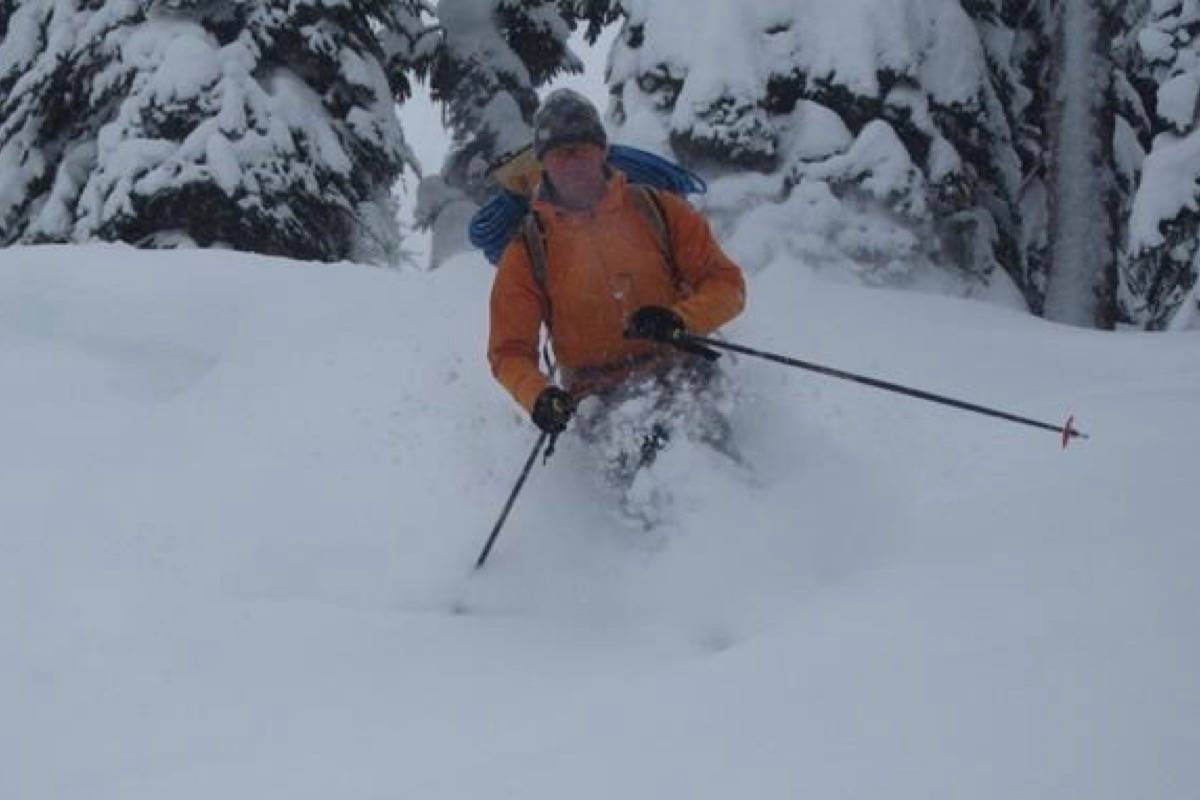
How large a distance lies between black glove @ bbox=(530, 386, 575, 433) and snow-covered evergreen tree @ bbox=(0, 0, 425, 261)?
25.9 feet

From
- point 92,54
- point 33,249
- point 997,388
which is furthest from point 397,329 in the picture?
point 92,54

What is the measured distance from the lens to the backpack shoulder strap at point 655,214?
598 centimetres

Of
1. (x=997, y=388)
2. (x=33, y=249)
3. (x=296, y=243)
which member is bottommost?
(x=296, y=243)

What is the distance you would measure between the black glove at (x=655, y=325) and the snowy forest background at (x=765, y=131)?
4.85 meters

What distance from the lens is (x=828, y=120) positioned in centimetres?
1057

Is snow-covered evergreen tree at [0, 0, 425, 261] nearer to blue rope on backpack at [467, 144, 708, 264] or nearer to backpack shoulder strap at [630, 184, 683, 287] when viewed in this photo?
blue rope on backpack at [467, 144, 708, 264]

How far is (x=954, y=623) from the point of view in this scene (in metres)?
4.26

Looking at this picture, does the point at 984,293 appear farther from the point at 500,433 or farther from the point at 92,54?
the point at 92,54

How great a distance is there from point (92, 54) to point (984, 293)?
28.9 feet

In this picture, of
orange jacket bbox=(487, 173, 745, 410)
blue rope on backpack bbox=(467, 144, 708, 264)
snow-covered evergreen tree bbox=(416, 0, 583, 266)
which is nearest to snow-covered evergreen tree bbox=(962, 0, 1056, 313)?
blue rope on backpack bbox=(467, 144, 708, 264)

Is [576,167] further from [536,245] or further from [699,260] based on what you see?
A: [699,260]

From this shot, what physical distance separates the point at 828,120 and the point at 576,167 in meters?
5.25

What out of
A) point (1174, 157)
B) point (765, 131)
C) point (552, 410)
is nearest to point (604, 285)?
point (552, 410)

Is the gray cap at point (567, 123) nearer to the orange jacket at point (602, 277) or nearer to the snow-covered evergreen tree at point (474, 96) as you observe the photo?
the orange jacket at point (602, 277)
